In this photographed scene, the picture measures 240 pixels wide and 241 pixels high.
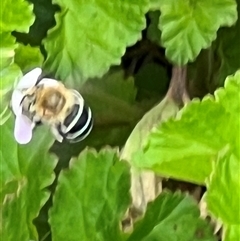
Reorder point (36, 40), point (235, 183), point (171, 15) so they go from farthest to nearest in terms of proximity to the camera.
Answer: point (36, 40), point (171, 15), point (235, 183)

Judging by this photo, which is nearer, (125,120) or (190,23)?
(190,23)

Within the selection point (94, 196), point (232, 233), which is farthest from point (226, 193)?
point (94, 196)

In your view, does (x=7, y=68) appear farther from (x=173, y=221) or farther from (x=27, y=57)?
(x=173, y=221)

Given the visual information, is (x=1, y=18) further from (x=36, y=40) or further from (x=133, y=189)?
(x=133, y=189)

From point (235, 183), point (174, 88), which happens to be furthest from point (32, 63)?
point (235, 183)

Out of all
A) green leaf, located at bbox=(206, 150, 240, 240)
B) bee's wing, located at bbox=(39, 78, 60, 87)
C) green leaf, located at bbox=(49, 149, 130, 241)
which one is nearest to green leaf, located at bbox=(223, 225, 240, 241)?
green leaf, located at bbox=(206, 150, 240, 240)

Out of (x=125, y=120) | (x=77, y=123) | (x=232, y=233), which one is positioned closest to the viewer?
(x=232, y=233)

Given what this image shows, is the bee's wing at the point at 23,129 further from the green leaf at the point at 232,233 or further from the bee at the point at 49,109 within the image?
the green leaf at the point at 232,233

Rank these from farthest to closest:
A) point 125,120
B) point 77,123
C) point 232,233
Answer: point 125,120, point 77,123, point 232,233

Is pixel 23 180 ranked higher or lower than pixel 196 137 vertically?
lower
